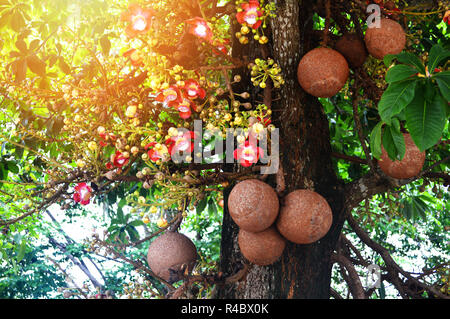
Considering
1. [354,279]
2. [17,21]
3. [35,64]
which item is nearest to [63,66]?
[35,64]

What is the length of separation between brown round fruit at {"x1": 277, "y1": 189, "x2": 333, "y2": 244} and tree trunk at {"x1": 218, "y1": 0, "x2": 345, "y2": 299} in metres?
0.26

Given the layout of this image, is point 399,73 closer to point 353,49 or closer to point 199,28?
point 353,49

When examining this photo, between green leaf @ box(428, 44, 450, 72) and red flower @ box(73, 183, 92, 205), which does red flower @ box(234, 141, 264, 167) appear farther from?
red flower @ box(73, 183, 92, 205)

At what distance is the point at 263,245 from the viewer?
1.66 meters

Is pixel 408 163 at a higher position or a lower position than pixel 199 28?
lower

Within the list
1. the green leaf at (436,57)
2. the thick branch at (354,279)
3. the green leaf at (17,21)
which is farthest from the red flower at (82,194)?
the green leaf at (436,57)

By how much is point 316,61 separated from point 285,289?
108 cm

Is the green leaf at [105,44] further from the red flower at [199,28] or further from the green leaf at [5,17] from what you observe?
the green leaf at [5,17]

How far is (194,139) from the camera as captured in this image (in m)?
2.00

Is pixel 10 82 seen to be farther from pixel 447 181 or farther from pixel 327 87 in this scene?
pixel 447 181

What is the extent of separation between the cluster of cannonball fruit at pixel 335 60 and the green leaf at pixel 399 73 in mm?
465

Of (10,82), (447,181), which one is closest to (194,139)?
(10,82)

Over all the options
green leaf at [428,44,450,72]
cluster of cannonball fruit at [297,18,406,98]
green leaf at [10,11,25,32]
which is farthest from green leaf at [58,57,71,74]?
green leaf at [428,44,450,72]

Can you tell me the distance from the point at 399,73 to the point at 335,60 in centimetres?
51
